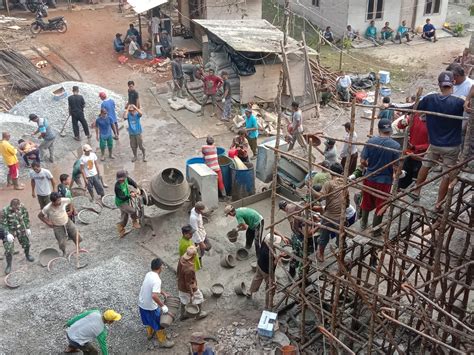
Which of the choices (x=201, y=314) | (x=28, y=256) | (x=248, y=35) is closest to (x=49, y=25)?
(x=248, y=35)

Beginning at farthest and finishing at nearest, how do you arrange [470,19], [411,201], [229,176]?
[470,19]
[229,176]
[411,201]

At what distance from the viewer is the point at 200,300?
1031 centimetres

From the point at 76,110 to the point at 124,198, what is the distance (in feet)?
16.5

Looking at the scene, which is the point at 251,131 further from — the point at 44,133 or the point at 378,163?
the point at 378,163

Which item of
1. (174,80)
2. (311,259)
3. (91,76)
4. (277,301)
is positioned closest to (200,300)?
(277,301)

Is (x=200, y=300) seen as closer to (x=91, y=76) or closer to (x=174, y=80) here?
(x=174, y=80)

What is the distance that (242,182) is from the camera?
1380 centimetres

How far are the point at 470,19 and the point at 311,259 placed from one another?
955 inches

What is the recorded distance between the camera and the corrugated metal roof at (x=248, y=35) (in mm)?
17875

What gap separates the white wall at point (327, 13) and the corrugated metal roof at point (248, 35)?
6.61m

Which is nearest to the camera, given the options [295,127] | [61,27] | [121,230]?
[121,230]

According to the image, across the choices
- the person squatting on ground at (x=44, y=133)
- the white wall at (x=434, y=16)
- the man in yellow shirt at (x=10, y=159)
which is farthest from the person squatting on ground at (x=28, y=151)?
the white wall at (x=434, y=16)

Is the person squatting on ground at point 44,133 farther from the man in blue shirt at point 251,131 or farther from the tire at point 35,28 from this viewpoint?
the tire at point 35,28

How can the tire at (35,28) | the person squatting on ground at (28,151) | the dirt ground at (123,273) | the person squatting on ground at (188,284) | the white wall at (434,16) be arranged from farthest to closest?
the white wall at (434,16)
the tire at (35,28)
the person squatting on ground at (28,151)
the person squatting on ground at (188,284)
the dirt ground at (123,273)
